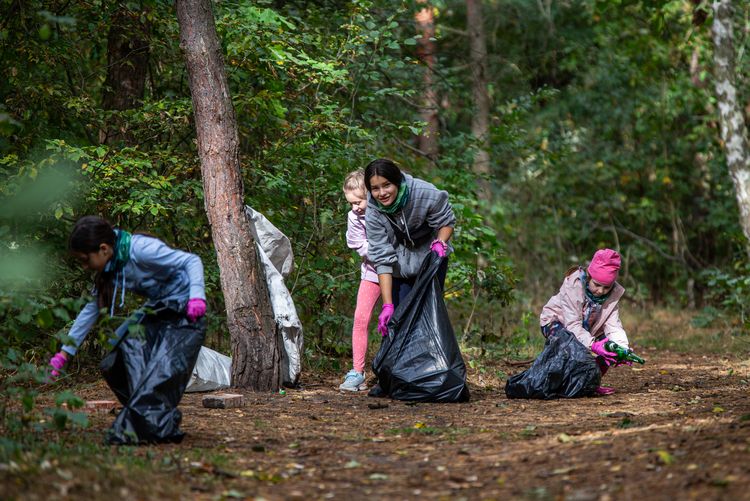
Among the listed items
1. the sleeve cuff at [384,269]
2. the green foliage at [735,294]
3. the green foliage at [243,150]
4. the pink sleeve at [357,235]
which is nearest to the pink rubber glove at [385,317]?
the sleeve cuff at [384,269]

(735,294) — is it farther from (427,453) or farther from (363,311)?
(427,453)

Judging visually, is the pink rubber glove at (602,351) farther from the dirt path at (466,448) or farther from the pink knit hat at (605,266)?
the pink knit hat at (605,266)

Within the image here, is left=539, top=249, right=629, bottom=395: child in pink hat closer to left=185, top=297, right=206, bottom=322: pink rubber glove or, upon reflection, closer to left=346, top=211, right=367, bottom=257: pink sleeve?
left=346, top=211, right=367, bottom=257: pink sleeve

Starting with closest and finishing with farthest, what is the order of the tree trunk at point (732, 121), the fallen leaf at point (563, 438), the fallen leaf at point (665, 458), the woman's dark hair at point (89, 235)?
1. the fallen leaf at point (665, 458)
2. the woman's dark hair at point (89, 235)
3. the fallen leaf at point (563, 438)
4. the tree trunk at point (732, 121)

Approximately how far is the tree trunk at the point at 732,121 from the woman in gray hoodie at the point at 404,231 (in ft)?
22.3

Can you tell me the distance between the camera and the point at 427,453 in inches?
184

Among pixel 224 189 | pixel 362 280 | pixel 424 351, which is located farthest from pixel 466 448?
pixel 224 189

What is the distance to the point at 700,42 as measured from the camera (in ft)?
52.8

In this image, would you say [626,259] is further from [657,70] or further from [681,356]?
[681,356]

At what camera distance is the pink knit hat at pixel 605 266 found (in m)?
6.44

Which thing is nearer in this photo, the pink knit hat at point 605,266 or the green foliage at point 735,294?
the pink knit hat at point 605,266

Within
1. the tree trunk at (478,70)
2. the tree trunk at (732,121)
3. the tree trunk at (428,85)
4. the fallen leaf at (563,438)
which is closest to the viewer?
the fallen leaf at (563,438)

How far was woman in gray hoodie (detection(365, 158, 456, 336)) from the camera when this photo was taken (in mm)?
6617

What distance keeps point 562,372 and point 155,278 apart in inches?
130
